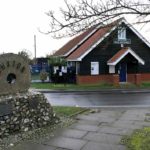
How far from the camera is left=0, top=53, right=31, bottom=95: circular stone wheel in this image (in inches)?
408

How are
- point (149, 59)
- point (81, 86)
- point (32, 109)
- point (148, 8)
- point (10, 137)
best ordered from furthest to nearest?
point (149, 59), point (81, 86), point (32, 109), point (10, 137), point (148, 8)

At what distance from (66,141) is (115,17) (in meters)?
3.35

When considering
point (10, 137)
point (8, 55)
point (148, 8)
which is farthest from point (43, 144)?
point (148, 8)

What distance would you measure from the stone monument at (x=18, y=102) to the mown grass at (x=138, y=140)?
9.04 ft

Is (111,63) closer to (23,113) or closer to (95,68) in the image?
(95,68)

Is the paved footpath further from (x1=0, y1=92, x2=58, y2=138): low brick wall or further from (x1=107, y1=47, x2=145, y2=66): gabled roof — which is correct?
(x1=107, y1=47, x2=145, y2=66): gabled roof

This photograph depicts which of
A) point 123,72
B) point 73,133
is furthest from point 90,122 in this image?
point 123,72

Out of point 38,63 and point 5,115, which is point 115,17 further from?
point 38,63

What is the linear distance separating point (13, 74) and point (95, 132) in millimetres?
3146

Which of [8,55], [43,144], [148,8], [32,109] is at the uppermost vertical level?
[148,8]

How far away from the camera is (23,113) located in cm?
988

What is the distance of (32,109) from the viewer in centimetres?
1019

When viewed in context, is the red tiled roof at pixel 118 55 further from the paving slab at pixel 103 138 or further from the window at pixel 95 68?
the paving slab at pixel 103 138

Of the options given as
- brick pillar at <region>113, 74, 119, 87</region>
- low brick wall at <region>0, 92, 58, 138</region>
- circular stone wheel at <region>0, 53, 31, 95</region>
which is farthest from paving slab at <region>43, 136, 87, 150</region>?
brick pillar at <region>113, 74, 119, 87</region>
